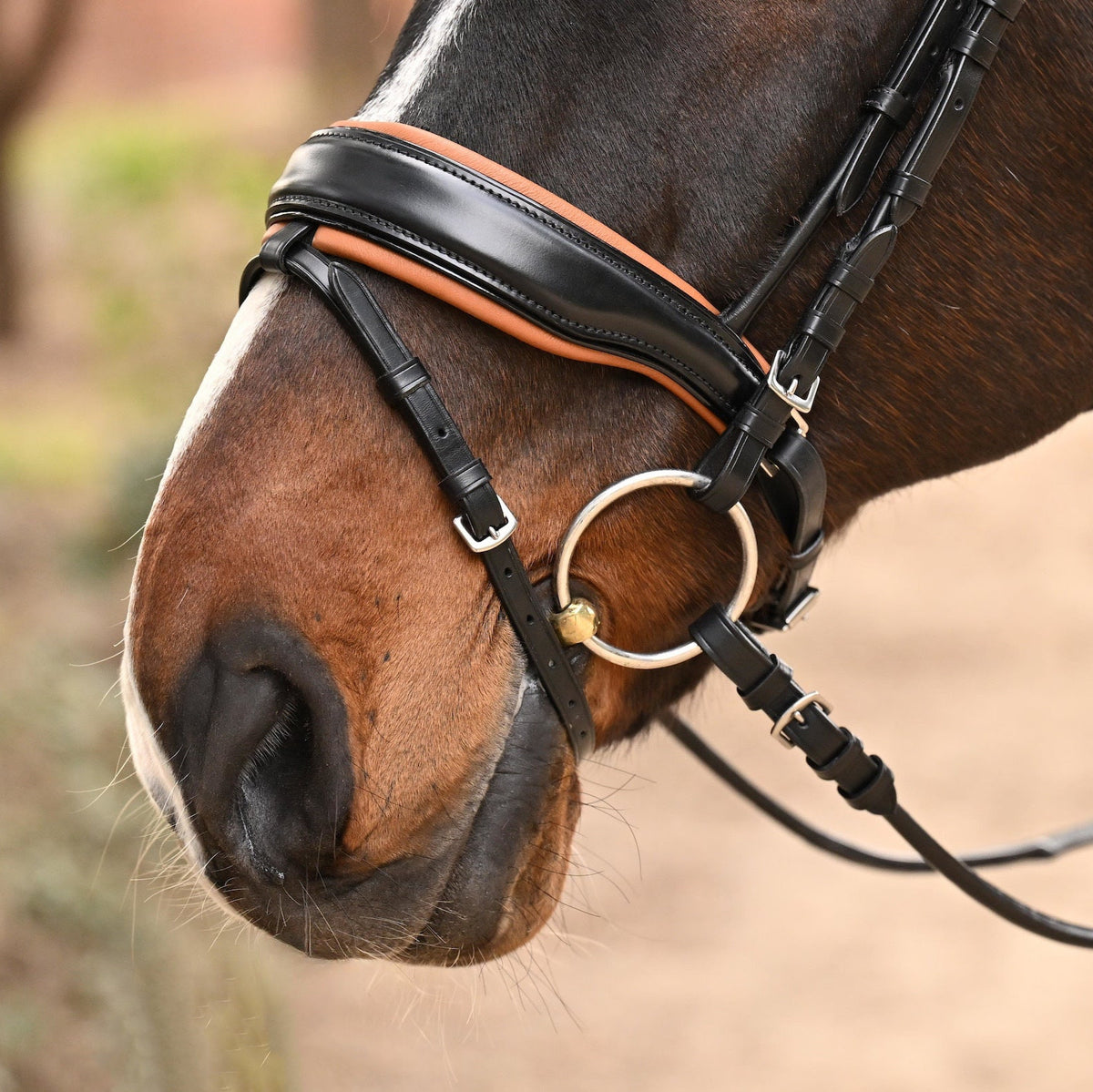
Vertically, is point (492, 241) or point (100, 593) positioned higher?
point (492, 241)

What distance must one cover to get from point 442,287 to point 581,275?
0.12m

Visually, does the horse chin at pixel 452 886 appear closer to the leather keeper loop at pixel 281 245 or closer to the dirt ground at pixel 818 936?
the leather keeper loop at pixel 281 245

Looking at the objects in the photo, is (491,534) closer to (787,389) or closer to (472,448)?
(472,448)

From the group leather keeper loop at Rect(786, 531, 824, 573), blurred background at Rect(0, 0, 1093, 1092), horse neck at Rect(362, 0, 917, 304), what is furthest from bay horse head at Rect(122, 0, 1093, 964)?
blurred background at Rect(0, 0, 1093, 1092)

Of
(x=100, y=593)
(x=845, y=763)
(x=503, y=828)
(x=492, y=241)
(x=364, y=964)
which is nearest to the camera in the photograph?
(x=492, y=241)

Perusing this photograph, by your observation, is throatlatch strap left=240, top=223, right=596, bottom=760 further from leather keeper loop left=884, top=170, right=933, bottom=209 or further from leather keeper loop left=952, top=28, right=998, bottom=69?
leather keeper loop left=952, top=28, right=998, bottom=69

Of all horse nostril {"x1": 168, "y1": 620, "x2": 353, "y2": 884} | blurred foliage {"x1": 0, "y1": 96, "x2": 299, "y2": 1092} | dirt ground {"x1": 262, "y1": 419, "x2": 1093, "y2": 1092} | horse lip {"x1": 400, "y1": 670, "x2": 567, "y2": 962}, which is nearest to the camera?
horse nostril {"x1": 168, "y1": 620, "x2": 353, "y2": 884}

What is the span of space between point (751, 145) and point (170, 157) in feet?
20.3

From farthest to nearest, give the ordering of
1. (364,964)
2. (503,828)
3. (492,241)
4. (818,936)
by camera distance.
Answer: (818,936), (364,964), (503,828), (492,241)

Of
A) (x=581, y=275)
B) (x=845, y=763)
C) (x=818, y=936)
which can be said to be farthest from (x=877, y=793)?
(x=818, y=936)

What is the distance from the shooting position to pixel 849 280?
108 centimetres

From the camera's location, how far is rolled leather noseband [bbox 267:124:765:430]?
1015 mm

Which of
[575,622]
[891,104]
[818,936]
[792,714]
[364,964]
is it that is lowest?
[818,936]

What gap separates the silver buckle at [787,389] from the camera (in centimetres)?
108
